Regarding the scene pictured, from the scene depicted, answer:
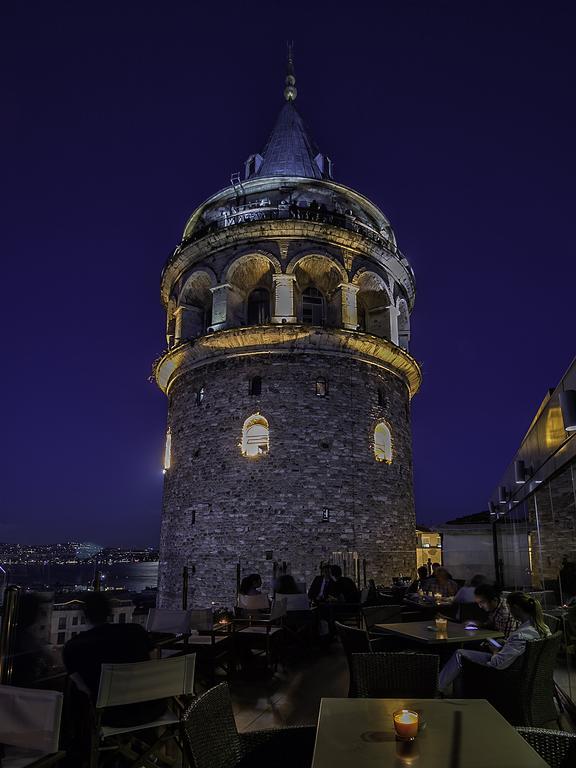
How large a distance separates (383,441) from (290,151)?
13.6 m

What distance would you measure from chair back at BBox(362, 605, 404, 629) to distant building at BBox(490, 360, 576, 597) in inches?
86.0

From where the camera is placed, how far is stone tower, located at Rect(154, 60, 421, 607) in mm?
17656

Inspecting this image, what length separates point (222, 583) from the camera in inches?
684

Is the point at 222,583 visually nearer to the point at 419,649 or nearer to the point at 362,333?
the point at 362,333

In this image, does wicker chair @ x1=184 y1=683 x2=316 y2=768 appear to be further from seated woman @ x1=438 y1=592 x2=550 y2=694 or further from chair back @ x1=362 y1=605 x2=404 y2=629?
chair back @ x1=362 y1=605 x2=404 y2=629

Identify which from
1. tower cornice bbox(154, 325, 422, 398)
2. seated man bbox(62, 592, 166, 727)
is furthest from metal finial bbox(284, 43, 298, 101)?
seated man bbox(62, 592, 166, 727)

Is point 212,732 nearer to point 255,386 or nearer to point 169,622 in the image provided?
point 169,622

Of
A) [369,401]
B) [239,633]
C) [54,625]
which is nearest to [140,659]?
[54,625]

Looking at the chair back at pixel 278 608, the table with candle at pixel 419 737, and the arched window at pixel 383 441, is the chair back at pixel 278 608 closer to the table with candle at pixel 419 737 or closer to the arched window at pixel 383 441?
the table with candle at pixel 419 737

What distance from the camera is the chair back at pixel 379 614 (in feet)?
24.6

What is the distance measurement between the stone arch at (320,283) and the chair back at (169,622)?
13.4 m

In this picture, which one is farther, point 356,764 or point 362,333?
point 362,333

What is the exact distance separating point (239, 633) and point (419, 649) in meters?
2.50

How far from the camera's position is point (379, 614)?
25.1ft
